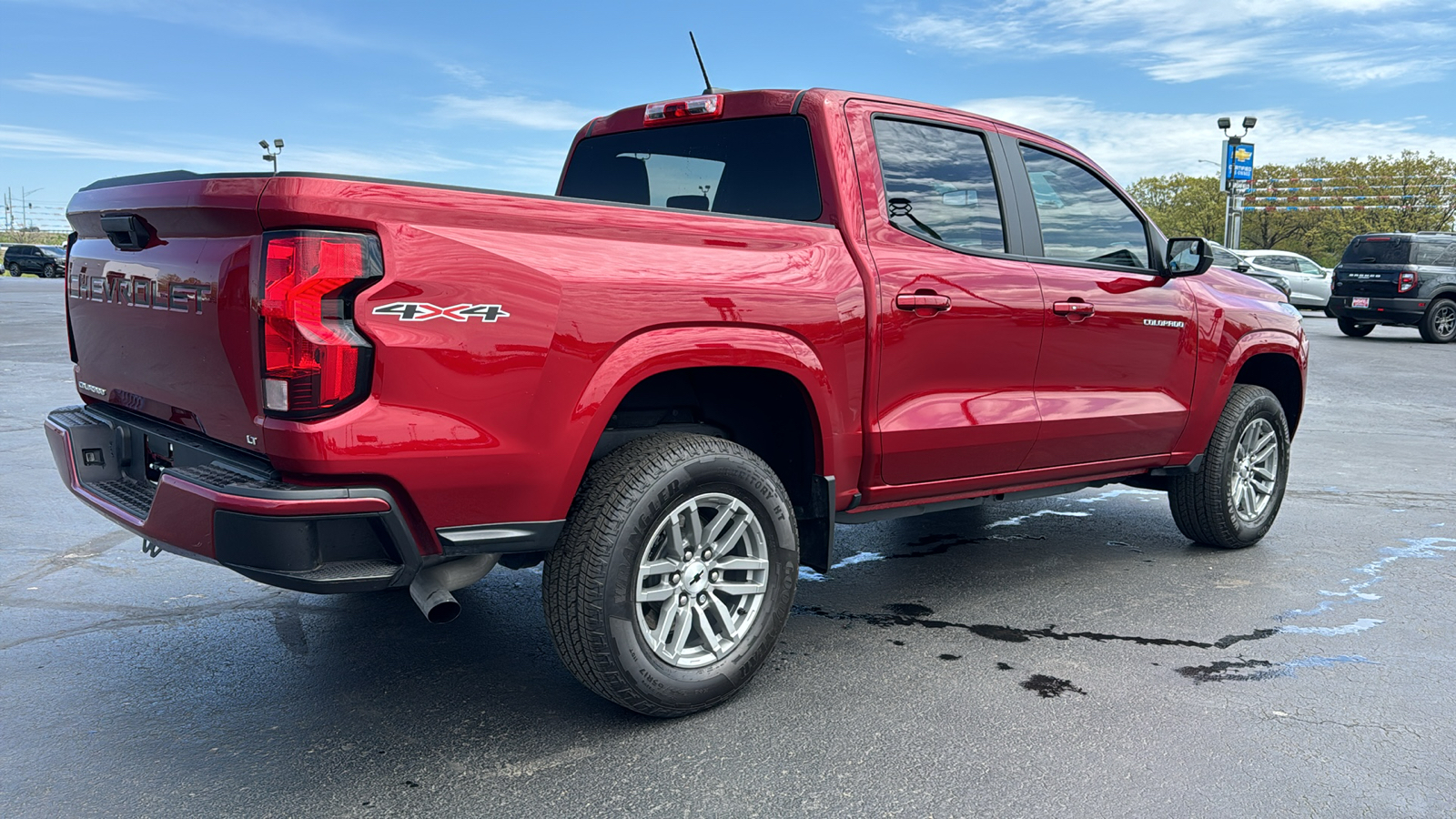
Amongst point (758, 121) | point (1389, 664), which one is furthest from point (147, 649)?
point (1389, 664)

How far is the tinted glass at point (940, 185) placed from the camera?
13.1ft

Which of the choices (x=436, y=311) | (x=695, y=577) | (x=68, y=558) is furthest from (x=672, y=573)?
(x=68, y=558)

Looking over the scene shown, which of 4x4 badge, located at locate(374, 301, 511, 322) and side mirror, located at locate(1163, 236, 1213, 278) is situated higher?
side mirror, located at locate(1163, 236, 1213, 278)

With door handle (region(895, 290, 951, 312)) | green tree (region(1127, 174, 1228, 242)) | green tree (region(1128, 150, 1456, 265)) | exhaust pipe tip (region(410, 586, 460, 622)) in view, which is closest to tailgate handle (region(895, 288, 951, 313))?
door handle (region(895, 290, 951, 312))

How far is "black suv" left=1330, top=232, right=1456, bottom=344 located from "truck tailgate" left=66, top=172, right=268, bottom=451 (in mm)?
21631

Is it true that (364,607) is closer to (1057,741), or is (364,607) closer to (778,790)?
(778,790)

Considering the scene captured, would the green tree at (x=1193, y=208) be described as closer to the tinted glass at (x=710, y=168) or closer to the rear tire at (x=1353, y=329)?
the rear tire at (x=1353, y=329)

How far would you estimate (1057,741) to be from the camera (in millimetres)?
3182

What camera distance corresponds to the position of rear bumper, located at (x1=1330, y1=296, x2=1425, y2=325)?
65.5 ft

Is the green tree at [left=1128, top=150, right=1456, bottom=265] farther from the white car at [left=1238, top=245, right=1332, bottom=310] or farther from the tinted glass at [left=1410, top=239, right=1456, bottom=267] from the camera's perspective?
the tinted glass at [left=1410, top=239, right=1456, bottom=267]

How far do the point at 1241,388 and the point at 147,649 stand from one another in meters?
4.89

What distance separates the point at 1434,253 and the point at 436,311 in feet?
73.4

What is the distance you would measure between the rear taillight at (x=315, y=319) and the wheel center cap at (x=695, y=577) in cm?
112

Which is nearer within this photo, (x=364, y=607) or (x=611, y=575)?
(x=611, y=575)
